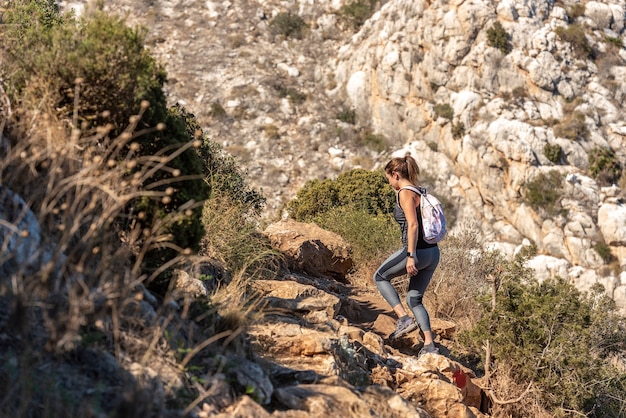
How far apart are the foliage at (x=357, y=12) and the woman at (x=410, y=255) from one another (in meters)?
30.8

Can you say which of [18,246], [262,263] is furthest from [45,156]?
[262,263]

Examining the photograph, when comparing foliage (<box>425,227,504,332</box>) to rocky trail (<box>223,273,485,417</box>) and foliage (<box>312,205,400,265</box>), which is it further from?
rocky trail (<box>223,273,485,417</box>)

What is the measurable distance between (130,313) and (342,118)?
2923 cm

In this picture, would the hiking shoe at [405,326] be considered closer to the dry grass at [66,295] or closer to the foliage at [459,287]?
the foliage at [459,287]

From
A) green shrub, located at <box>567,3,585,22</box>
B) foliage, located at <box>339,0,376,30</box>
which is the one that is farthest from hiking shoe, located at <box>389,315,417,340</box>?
foliage, located at <box>339,0,376,30</box>

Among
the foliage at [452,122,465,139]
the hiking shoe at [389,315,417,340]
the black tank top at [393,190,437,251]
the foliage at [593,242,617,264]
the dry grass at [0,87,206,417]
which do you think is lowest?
the foliage at [593,242,617,264]

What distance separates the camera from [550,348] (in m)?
6.46

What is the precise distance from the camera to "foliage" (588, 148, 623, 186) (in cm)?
2672

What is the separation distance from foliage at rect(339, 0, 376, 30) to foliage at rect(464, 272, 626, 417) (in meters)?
30.2

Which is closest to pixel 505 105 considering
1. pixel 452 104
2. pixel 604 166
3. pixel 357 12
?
pixel 452 104

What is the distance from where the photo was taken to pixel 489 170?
1102 inches

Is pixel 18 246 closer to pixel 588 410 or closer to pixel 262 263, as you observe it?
pixel 262 263

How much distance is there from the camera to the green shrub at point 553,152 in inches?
1069

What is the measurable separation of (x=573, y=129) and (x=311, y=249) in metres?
21.1
